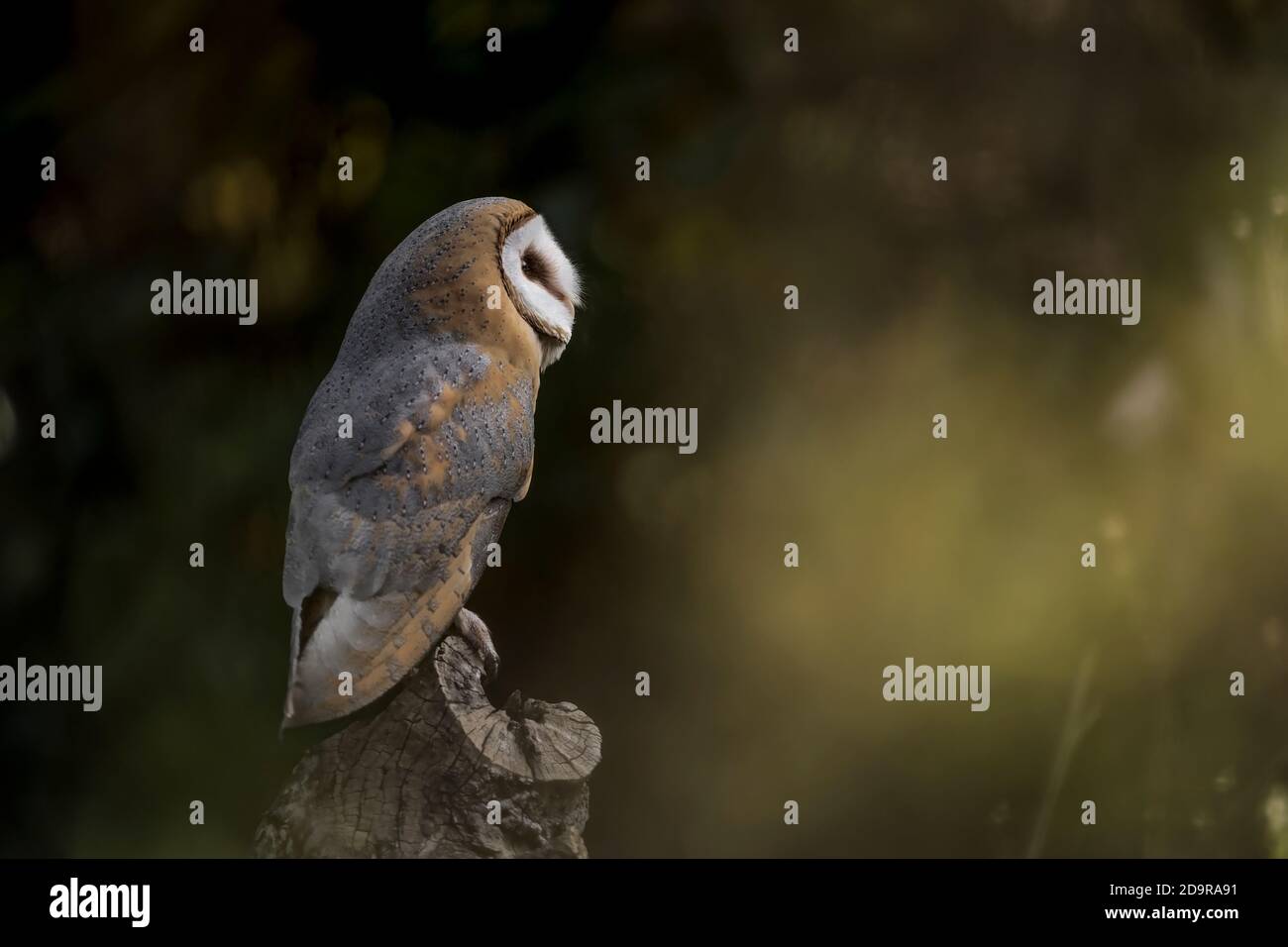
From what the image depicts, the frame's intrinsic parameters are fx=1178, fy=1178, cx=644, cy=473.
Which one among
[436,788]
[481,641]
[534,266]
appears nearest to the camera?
[436,788]

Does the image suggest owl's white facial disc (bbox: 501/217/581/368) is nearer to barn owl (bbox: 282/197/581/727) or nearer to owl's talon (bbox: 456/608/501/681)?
barn owl (bbox: 282/197/581/727)

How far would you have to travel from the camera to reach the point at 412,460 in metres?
1.93

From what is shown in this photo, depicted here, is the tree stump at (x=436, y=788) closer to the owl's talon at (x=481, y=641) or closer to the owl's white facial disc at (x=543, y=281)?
the owl's talon at (x=481, y=641)

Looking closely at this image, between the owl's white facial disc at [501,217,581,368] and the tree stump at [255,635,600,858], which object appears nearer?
the tree stump at [255,635,600,858]

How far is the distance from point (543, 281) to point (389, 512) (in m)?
0.55

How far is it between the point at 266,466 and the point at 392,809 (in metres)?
0.82

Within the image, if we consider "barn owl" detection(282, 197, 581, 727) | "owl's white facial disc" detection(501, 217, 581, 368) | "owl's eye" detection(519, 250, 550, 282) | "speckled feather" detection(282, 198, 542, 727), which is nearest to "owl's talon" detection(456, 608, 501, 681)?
"barn owl" detection(282, 197, 581, 727)

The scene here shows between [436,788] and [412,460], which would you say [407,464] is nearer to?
[412,460]

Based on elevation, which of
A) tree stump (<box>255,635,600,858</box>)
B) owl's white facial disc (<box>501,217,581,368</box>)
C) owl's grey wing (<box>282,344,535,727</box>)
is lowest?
tree stump (<box>255,635,600,858</box>)

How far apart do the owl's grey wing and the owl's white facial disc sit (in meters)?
0.15

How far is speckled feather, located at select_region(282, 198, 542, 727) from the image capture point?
188 centimetres

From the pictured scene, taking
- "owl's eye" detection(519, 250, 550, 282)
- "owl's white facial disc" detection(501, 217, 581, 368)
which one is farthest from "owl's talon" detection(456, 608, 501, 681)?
"owl's eye" detection(519, 250, 550, 282)

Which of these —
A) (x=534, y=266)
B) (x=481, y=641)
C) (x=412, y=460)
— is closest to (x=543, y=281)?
(x=534, y=266)

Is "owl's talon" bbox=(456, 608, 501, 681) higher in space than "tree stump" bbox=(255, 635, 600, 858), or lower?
higher
